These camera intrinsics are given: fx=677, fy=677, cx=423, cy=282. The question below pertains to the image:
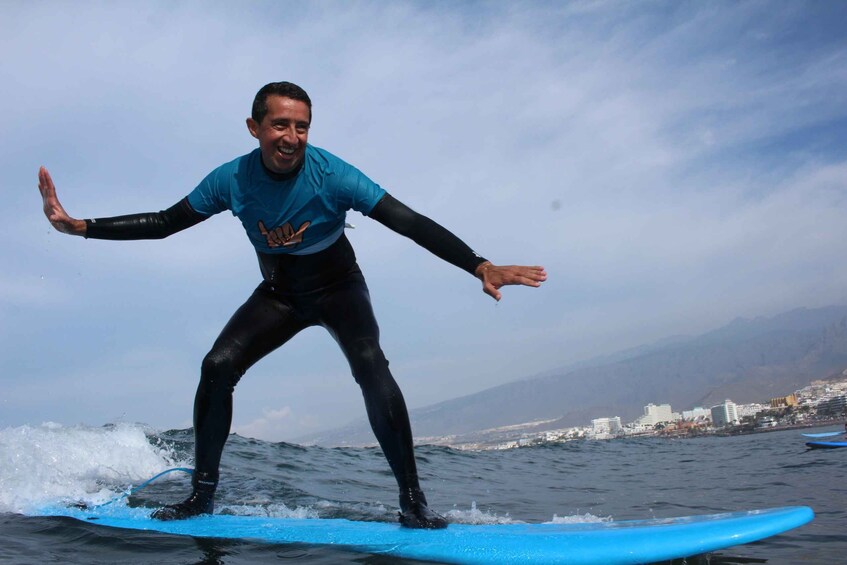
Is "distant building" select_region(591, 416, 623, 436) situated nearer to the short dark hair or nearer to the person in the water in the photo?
the person in the water

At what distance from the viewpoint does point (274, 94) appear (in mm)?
3996

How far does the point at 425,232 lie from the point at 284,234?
0.90 m

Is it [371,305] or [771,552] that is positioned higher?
[371,305]

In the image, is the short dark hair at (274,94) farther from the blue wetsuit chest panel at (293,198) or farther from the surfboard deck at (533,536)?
the surfboard deck at (533,536)

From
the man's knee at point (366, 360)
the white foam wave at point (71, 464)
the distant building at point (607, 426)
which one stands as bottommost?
the distant building at point (607, 426)

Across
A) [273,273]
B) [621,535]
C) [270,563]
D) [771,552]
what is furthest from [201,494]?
[771,552]

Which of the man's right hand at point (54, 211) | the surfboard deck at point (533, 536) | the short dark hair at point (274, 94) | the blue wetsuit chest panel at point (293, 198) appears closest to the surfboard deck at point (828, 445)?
the surfboard deck at point (533, 536)

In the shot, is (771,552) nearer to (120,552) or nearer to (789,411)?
(120,552)

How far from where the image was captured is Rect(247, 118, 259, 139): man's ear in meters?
4.13

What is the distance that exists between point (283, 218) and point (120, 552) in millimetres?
2163

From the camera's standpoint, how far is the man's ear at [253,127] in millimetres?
4128

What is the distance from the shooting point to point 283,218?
4.17 m

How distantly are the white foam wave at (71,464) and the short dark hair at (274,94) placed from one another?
3.82m

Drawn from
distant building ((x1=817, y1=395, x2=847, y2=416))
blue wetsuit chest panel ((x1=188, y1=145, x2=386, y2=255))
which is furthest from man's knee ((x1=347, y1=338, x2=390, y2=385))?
distant building ((x1=817, y1=395, x2=847, y2=416))
